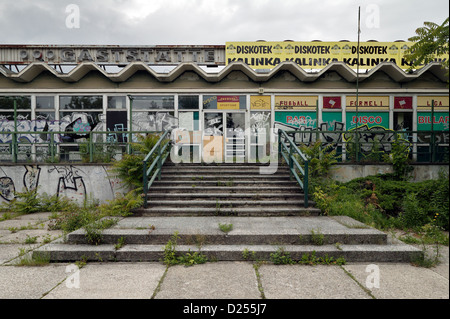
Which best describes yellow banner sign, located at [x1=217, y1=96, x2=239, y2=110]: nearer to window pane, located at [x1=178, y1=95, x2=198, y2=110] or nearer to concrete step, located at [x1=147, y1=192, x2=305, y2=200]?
window pane, located at [x1=178, y1=95, x2=198, y2=110]

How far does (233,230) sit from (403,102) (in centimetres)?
1102

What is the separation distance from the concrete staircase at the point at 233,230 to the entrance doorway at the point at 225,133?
4.11 m

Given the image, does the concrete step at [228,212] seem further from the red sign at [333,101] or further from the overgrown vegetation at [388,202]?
the red sign at [333,101]

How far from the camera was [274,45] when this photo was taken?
47.9 feet

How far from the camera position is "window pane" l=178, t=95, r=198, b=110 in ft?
40.2

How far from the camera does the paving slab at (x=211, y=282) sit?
3.50 meters

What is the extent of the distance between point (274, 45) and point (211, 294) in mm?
13813

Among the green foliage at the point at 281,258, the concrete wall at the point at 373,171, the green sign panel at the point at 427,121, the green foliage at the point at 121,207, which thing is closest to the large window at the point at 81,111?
the green foliage at the point at 121,207

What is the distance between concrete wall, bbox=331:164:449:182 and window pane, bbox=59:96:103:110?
33.1 ft

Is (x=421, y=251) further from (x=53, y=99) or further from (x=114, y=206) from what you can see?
(x=53, y=99)

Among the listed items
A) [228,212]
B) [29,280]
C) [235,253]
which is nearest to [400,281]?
[235,253]

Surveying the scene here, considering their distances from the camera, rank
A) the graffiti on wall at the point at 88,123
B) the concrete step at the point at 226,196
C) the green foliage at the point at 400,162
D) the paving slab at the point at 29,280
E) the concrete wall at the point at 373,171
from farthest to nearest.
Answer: the graffiti on wall at the point at 88,123 < the concrete wall at the point at 373,171 < the green foliage at the point at 400,162 < the concrete step at the point at 226,196 < the paving slab at the point at 29,280

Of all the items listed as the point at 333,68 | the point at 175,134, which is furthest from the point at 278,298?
the point at 333,68

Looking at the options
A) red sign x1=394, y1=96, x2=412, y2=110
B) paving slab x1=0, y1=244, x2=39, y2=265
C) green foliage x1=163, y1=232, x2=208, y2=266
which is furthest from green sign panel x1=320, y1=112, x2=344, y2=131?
paving slab x1=0, y1=244, x2=39, y2=265
